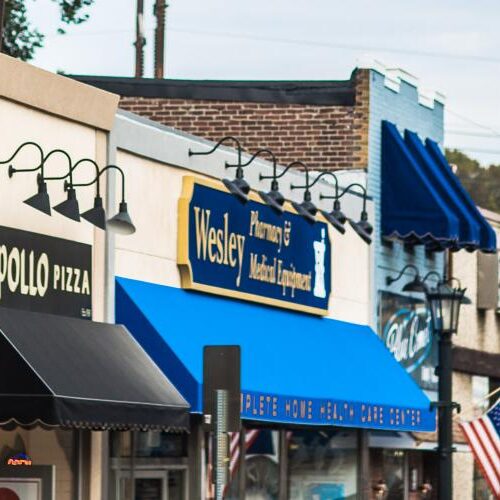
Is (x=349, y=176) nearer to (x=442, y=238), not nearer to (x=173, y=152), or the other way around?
(x=442, y=238)

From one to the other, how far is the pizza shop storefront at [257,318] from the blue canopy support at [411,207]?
62cm

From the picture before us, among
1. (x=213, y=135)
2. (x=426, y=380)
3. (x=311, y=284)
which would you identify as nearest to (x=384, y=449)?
(x=426, y=380)

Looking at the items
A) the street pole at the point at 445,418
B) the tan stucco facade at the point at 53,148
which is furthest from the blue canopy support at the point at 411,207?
the tan stucco facade at the point at 53,148

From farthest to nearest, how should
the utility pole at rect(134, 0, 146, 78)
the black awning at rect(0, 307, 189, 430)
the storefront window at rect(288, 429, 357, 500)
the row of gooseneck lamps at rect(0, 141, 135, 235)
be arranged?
the utility pole at rect(134, 0, 146, 78)
the storefront window at rect(288, 429, 357, 500)
the row of gooseneck lamps at rect(0, 141, 135, 235)
the black awning at rect(0, 307, 189, 430)

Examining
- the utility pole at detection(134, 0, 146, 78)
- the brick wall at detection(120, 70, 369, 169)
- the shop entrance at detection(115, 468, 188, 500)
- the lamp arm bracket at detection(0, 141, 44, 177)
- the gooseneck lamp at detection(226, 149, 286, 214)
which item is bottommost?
the shop entrance at detection(115, 468, 188, 500)

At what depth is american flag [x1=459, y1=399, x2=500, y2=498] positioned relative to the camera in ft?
80.0

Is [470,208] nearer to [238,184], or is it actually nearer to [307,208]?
[307,208]

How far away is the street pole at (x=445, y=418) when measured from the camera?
68.9 feet

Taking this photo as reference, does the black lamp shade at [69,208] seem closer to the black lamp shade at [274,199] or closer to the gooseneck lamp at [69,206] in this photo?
the gooseneck lamp at [69,206]

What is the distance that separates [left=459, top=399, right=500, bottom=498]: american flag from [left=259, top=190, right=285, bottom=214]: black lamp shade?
501 centimetres

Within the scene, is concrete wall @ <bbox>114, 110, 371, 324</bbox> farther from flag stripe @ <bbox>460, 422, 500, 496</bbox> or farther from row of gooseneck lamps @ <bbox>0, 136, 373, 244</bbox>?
flag stripe @ <bbox>460, 422, 500, 496</bbox>

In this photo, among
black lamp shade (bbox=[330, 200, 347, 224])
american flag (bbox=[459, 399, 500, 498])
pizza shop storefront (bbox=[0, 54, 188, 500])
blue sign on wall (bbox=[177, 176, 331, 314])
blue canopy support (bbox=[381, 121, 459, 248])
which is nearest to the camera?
pizza shop storefront (bbox=[0, 54, 188, 500])

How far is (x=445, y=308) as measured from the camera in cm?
2102

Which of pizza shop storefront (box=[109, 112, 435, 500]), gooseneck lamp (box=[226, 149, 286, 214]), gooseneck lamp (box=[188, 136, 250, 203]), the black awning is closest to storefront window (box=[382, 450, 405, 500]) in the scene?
pizza shop storefront (box=[109, 112, 435, 500])
